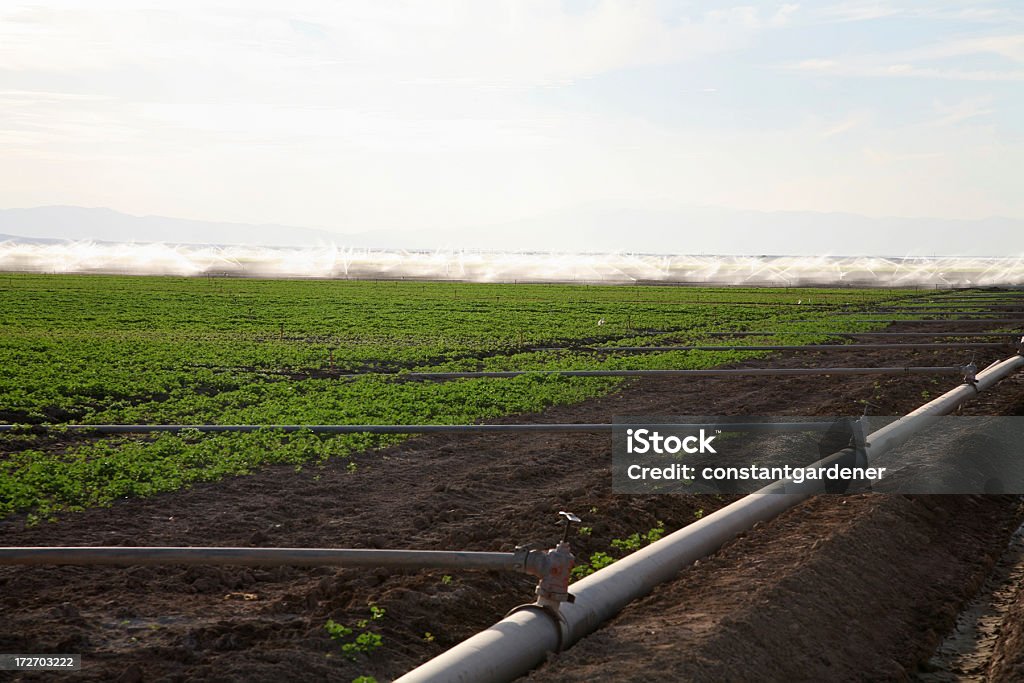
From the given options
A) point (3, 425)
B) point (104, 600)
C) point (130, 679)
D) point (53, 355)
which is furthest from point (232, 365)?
point (130, 679)

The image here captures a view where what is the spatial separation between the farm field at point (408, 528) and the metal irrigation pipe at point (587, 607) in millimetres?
125

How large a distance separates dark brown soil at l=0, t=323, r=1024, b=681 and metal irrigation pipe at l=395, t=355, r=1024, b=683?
0.41 ft

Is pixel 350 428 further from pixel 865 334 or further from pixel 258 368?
pixel 865 334

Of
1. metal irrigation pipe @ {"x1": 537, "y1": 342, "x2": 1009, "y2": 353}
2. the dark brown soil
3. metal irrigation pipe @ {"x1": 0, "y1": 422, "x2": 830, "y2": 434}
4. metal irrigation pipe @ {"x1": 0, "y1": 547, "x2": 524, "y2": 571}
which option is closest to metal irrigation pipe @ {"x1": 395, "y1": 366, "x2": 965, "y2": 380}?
metal irrigation pipe @ {"x1": 537, "y1": 342, "x2": 1009, "y2": 353}

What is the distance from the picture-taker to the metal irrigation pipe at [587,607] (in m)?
5.09

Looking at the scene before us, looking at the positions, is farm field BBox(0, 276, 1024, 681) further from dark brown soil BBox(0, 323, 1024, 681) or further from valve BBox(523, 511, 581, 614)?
valve BBox(523, 511, 581, 614)

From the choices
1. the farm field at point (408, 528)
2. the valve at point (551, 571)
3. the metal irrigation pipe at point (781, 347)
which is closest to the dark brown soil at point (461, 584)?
the farm field at point (408, 528)

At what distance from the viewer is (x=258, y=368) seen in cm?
2058

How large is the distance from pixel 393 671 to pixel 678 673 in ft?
5.62

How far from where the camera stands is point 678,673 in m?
5.29

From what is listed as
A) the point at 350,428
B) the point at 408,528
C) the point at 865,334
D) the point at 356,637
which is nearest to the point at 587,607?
the point at 356,637

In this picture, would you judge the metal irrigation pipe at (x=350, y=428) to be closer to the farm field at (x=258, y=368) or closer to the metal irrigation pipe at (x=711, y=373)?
the farm field at (x=258, y=368)

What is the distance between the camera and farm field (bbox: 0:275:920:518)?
1123 centimetres

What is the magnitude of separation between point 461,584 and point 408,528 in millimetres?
1807
